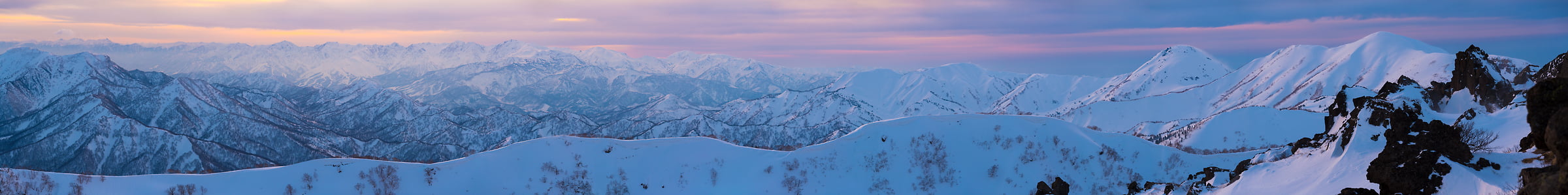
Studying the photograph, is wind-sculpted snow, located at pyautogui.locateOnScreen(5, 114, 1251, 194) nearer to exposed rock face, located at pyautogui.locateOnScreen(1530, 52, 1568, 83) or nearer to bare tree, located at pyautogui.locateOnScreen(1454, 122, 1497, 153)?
exposed rock face, located at pyautogui.locateOnScreen(1530, 52, 1568, 83)

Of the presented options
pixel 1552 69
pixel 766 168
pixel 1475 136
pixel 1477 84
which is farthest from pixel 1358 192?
pixel 766 168

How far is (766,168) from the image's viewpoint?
39938 mm

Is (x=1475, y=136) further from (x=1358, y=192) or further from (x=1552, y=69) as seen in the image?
(x=1552, y=69)

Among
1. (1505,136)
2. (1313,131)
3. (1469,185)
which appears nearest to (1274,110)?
(1313,131)

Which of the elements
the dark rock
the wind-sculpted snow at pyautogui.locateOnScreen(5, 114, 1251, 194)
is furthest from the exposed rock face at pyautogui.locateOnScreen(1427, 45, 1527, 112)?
the dark rock

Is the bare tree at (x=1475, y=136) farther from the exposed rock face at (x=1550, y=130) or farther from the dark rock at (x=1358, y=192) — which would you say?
the exposed rock face at (x=1550, y=130)

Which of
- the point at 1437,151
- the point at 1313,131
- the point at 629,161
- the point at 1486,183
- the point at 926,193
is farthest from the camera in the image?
the point at 1313,131

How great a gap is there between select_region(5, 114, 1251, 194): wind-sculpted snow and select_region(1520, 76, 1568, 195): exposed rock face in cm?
2415

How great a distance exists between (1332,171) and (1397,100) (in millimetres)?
5017

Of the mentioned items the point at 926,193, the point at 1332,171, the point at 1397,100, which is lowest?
the point at 926,193

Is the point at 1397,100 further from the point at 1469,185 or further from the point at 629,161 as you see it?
the point at 629,161

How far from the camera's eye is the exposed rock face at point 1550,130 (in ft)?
37.2

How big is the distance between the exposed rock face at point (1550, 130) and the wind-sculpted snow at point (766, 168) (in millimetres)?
24153

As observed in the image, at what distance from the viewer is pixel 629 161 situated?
40812 mm
